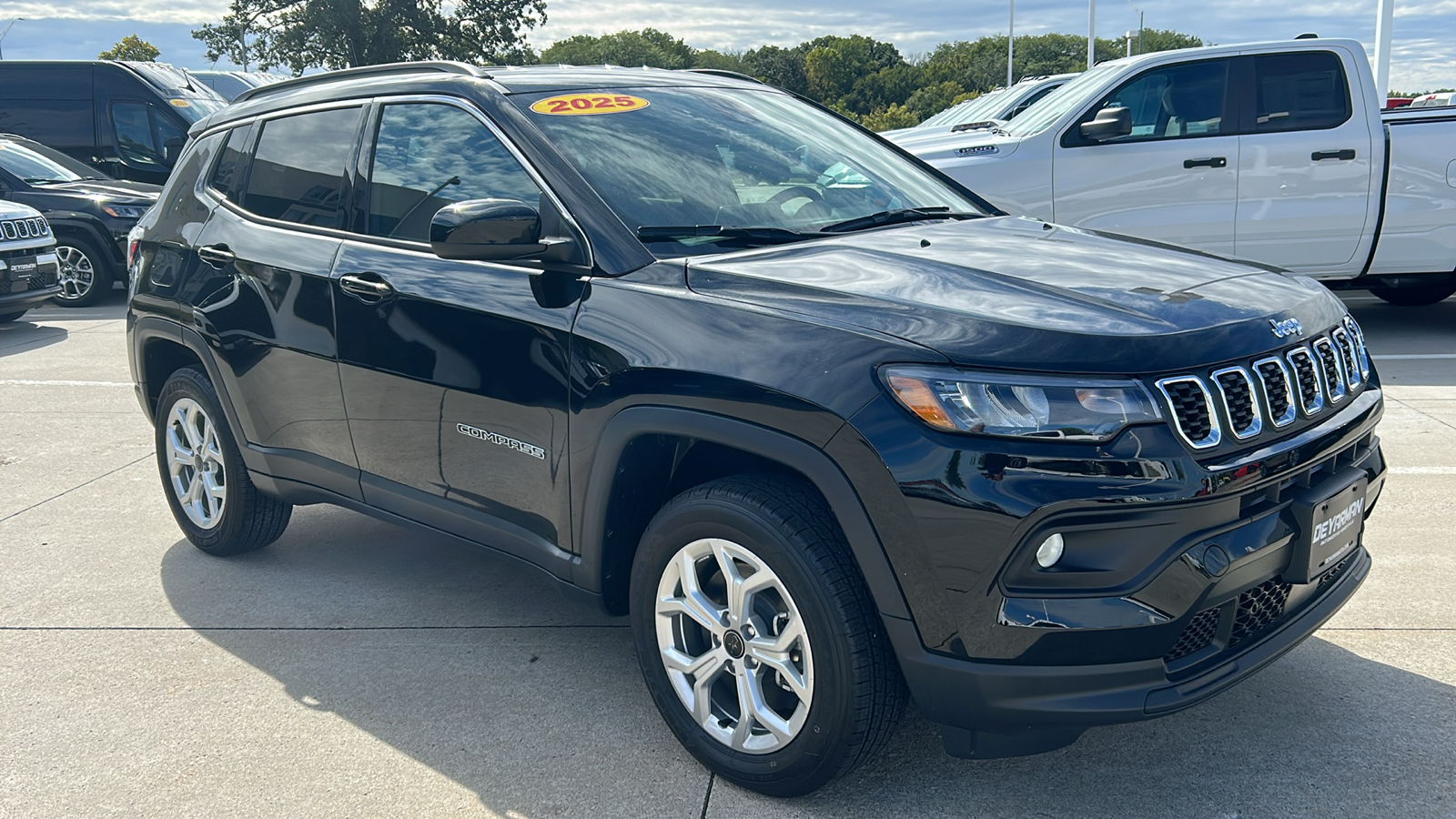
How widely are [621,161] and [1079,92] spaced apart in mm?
6217

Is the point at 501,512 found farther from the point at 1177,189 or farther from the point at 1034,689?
the point at 1177,189

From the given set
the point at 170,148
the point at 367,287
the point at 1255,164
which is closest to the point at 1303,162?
the point at 1255,164

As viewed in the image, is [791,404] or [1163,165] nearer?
[791,404]

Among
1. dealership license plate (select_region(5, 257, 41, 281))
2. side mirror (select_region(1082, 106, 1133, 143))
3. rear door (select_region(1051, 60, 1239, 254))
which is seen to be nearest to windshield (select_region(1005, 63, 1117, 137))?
rear door (select_region(1051, 60, 1239, 254))

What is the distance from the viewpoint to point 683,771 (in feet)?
9.86

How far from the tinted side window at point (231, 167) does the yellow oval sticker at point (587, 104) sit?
159 cm

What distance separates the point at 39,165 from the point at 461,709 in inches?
494

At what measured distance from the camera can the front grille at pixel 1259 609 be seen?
102 inches

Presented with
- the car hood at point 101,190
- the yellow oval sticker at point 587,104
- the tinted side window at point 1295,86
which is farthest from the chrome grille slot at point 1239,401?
the car hood at point 101,190

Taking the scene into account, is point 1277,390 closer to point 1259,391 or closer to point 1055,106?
point 1259,391

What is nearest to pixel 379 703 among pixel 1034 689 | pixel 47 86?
pixel 1034 689

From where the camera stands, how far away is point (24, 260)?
1063 cm

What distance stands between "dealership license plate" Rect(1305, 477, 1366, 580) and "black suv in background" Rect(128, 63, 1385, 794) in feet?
0.05

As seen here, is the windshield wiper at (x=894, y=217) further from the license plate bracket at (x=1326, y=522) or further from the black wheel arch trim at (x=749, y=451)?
the license plate bracket at (x=1326, y=522)
